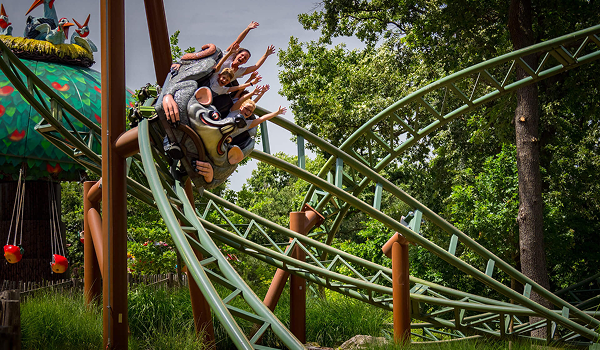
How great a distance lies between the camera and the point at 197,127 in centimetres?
521

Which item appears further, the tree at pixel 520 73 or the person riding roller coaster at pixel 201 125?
the tree at pixel 520 73

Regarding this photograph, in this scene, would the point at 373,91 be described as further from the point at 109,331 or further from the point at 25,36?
the point at 109,331

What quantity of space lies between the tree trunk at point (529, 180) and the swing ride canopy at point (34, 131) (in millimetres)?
9711

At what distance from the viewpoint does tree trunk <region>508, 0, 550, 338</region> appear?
390 inches

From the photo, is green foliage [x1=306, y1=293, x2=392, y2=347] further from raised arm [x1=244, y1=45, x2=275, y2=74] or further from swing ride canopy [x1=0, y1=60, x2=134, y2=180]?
swing ride canopy [x1=0, y1=60, x2=134, y2=180]

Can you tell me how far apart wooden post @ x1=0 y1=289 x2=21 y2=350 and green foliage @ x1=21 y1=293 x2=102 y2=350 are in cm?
139

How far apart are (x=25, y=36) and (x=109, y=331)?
1119 centimetres

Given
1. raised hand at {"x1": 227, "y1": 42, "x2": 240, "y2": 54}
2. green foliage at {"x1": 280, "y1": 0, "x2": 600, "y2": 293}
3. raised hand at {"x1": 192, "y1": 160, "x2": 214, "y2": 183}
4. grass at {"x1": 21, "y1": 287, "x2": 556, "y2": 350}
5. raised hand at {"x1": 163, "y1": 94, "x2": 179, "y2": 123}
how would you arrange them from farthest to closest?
1. green foliage at {"x1": 280, "y1": 0, "x2": 600, "y2": 293}
2. grass at {"x1": 21, "y1": 287, "x2": 556, "y2": 350}
3. raised hand at {"x1": 227, "y1": 42, "x2": 240, "y2": 54}
4. raised hand at {"x1": 192, "y1": 160, "x2": 214, "y2": 183}
5. raised hand at {"x1": 163, "y1": 94, "x2": 179, "y2": 123}

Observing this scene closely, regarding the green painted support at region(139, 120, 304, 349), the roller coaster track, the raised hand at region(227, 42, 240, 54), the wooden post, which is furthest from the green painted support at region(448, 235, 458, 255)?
the wooden post

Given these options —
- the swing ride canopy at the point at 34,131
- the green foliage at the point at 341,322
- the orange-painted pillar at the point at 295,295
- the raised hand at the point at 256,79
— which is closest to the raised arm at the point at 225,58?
the raised hand at the point at 256,79

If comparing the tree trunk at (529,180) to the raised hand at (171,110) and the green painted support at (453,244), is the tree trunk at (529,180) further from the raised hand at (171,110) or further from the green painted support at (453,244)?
the raised hand at (171,110)

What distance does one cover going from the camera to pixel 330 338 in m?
8.23

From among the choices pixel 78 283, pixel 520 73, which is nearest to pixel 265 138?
pixel 78 283

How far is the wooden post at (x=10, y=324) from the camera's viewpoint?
12.7 ft
